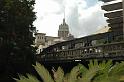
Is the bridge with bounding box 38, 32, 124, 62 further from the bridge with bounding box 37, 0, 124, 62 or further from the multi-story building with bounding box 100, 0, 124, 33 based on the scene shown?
the multi-story building with bounding box 100, 0, 124, 33

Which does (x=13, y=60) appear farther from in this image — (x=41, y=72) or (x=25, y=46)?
(x=41, y=72)

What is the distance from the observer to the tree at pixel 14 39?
193ft

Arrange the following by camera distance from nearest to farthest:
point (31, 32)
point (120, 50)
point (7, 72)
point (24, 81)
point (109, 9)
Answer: point (24, 81) → point (109, 9) → point (120, 50) → point (7, 72) → point (31, 32)

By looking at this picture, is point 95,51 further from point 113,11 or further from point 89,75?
point 89,75

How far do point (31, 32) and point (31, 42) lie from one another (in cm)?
236

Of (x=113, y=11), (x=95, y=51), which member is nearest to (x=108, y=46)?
(x=95, y=51)

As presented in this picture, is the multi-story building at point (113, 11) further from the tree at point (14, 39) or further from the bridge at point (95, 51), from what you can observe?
the tree at point (14, 39)

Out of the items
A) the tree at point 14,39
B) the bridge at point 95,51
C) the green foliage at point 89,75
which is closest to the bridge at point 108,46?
the bridge at point 95,51

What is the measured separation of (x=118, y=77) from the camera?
17641mm

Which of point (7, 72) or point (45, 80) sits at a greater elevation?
point (45, 80)

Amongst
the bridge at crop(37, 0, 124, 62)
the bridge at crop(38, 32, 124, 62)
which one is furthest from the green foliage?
the bridge at crop(38, 32, 124, 62)

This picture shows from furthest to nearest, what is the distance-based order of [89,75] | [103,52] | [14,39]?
1. [14,39]
2. [103,52]
3. [89,75]

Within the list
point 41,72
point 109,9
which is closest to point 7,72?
point 109,9

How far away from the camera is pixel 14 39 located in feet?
196
